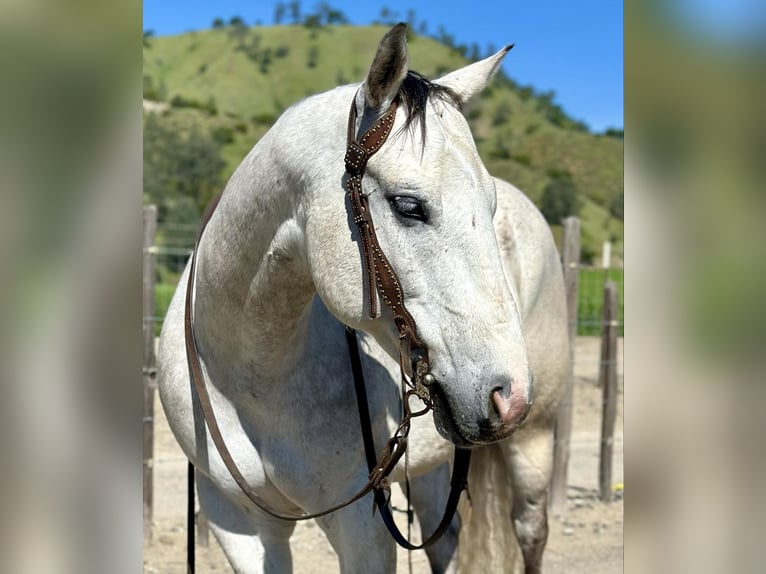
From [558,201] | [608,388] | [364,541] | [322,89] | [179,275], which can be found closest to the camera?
[364,541]

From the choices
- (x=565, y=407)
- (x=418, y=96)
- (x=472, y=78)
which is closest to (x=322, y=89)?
(x=565, y=407)

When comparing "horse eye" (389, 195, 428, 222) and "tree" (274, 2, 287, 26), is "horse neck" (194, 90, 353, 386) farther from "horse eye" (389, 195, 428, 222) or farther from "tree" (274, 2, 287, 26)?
"tree" (274, 2, 287, 26)

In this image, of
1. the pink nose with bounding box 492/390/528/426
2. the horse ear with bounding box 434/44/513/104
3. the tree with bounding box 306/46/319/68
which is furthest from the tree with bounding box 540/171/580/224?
the pink nose with bounding box 492/390/528/426

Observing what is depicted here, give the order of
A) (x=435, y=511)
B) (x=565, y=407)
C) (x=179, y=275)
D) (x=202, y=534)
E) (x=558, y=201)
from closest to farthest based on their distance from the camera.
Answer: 1. (x=435, y=511)
2. (x=202, y=534)
3. (x=565, y=407)
4. (x=179, y=275)
5. (x=558, y=201)

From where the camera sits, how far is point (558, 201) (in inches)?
1713

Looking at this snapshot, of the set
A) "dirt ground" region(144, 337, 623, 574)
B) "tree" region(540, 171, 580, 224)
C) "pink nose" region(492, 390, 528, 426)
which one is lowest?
"dirt ground" region(144, 337, 623, 574)

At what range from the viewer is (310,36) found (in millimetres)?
80562

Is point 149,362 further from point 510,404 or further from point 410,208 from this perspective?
point 510,404

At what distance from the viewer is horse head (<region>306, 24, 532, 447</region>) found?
1.43 metres

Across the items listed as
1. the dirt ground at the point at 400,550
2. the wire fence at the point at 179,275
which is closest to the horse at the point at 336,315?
the dirt ground at the point at 400,550

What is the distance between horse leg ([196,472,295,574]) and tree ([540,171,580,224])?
42203 millimetres

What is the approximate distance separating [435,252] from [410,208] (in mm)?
101
